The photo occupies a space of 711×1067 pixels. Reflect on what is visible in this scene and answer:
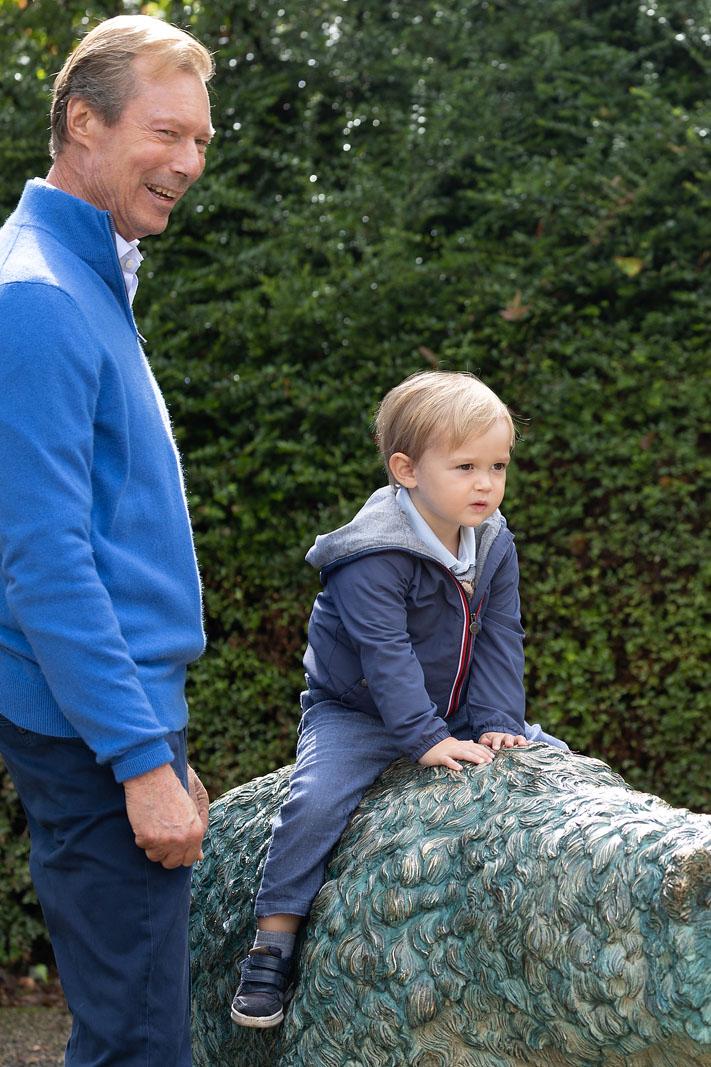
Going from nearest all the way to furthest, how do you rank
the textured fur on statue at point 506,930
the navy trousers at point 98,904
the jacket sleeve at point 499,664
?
the textured fur on statue at point 506,930 → the navy trousers at point 98,904 → the jacket sleeve at point 499,664

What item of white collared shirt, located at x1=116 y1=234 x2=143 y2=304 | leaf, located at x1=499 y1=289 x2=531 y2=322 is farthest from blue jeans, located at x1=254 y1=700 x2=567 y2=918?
leaf, located at x1=499 y1=289 x2=531 y2=322

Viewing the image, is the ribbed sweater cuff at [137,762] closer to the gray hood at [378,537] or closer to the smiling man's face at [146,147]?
the gray hood at [378,537]

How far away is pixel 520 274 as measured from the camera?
199 inches

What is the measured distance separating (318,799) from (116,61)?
1.48 meters

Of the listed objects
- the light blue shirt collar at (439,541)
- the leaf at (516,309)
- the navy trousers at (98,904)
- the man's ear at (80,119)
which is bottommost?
the navy trousers at (98,904)

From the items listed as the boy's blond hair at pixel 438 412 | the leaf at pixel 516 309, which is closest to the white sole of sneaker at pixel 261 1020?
the boy's blond hair at pixel 438 412

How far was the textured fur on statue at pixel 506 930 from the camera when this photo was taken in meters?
1.92

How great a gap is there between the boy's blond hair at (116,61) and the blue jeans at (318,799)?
1.33 metres

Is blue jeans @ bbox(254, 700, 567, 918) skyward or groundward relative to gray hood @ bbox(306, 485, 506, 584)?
groundward

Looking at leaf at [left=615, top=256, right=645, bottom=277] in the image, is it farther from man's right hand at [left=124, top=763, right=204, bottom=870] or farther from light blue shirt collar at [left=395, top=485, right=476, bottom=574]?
man's right hand at [left=124, top=763, right=204, bottom=870]

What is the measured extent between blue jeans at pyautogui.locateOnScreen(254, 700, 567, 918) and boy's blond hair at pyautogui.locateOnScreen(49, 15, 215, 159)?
4.35 ft

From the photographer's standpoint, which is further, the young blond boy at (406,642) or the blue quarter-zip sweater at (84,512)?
the young blond boy at (406,642)

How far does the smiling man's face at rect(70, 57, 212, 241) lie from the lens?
7.34ft

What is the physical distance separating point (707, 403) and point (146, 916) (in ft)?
10.9
